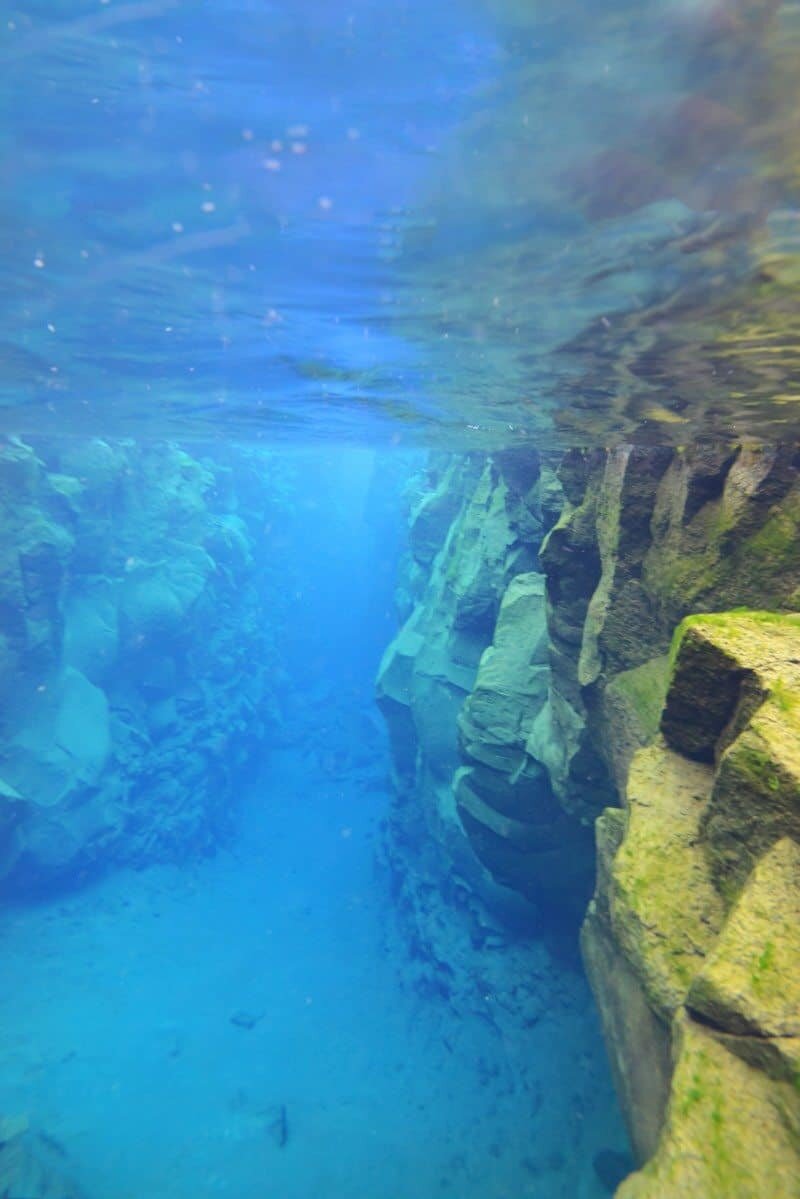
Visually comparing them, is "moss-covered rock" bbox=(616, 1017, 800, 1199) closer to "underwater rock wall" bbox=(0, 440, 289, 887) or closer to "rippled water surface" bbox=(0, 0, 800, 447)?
"rippled water surface" bbox=(0, 0, 800, 447)

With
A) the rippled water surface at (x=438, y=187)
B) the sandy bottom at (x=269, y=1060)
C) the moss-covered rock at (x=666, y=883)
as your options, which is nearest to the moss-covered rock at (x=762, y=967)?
the moss-covered rock at (x=666, y=883)

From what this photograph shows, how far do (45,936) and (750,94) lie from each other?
84.6 feet

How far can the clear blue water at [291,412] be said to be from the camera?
15.1ft

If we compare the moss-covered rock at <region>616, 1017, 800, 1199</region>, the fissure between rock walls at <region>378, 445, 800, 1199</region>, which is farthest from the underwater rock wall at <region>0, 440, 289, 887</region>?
the moss-covered rock at <region>616, 1017, 800, 1199</region>

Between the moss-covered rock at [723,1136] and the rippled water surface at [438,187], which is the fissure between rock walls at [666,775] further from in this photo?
the rippled water surface at [438,187]

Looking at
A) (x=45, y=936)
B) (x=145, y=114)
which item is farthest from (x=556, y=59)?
(x=45, y=936)

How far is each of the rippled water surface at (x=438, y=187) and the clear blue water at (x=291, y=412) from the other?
0.11ft

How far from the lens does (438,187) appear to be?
18.8 feet

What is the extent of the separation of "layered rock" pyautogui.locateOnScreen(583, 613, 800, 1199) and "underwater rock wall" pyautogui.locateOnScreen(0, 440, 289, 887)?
69.5 ft


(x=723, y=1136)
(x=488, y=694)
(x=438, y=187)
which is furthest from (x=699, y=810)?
(x=488, y=694)

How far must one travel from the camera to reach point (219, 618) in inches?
1373

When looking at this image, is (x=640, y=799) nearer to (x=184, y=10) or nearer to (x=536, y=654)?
(x=184, y=10)

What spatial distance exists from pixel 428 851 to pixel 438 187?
819 inches

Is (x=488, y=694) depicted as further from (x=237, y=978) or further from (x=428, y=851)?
(x=237, y=978)
